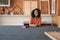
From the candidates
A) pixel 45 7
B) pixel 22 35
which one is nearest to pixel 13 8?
pixel 45 7

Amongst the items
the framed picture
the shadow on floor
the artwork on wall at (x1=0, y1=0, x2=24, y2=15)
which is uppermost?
the framed picture

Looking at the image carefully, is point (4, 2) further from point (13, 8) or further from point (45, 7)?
point (45, 7)

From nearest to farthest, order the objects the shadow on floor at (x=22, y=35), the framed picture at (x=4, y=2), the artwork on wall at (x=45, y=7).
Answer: the shadow on floor at (x=22, y=35)
the framed picture at (x=4, y=2)
the artwork on wall at (x=45, y=7)

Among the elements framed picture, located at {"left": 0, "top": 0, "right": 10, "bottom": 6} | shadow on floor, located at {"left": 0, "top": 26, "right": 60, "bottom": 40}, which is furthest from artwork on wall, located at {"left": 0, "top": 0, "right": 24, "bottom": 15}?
shadow on floor, located at {"left": 0, "top": 26, "right": 60, "bottom": 40}

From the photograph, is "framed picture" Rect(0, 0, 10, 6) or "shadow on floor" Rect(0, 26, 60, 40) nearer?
"shadow on floor" Rect(0, 26, 60, 40)

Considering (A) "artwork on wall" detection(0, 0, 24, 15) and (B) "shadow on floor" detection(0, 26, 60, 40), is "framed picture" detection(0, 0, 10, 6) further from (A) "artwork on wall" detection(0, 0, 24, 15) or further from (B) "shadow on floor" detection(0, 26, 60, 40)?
(B) "shadow on floor" detection(0, 26, 60, 40)

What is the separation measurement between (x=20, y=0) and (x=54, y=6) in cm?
118

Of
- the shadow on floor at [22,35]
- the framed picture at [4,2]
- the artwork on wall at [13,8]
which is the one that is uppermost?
the framed picture at [4,2]

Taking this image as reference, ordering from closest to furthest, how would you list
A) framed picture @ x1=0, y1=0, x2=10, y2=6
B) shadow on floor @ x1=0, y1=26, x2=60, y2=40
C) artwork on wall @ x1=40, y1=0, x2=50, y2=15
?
1. shadow on floor @ x1=0, y1=26, x2=60, y2=40
2. framed picture @ x1=0, y1=0, x2=10, y2=6
3. artwork on wall @ x1=40, y1=0, x2=50, y2=15

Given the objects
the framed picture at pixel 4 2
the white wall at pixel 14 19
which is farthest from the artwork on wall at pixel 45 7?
the framed picture at pixel 4 2

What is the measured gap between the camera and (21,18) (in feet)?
18.3

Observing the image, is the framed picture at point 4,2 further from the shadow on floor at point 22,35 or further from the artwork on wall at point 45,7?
the shadow on floor at point 22,35

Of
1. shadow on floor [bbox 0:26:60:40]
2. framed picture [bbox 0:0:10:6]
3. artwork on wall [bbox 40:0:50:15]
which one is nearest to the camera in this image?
shadow on floor [bbox 0:26:60:40]

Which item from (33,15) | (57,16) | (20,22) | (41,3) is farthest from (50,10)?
(33,15)
